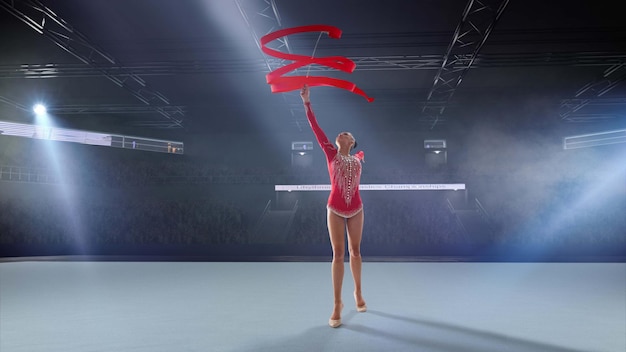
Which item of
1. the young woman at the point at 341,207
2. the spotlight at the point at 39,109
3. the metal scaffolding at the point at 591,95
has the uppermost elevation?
the metal scaffolding at the point at 591,95

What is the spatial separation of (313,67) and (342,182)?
19.0 ft

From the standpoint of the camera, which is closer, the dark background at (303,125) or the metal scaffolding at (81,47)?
the metal scaffolding at (81,47)

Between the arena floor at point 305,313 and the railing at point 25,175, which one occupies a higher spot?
the railing at point 25,175

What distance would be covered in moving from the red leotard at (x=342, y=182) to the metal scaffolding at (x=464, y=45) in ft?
14.9

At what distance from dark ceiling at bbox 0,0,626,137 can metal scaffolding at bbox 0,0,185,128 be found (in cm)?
3

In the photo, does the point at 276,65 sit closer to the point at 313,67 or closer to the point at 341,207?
the point at 313,67

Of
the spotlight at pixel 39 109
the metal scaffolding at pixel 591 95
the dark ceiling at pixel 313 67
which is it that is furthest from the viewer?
the spotlight at pixel 39 109

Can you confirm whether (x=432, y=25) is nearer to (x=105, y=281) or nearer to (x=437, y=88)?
(x=437, y=88)

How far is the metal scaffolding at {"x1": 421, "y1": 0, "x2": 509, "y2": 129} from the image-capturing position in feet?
18.7

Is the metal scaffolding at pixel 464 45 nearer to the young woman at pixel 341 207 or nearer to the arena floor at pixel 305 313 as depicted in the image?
the arena floor at pixel 305 313

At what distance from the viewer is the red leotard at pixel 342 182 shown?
266 centimetres

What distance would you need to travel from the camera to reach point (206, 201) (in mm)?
10352

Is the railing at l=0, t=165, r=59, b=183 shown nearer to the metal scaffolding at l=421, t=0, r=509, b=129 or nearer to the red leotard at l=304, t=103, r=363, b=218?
the red leotard at l=304, t=103, r=363, b=218

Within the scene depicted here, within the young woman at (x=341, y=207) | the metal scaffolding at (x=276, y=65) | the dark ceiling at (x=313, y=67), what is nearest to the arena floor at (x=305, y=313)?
the young woman at (x=341, y=207)
